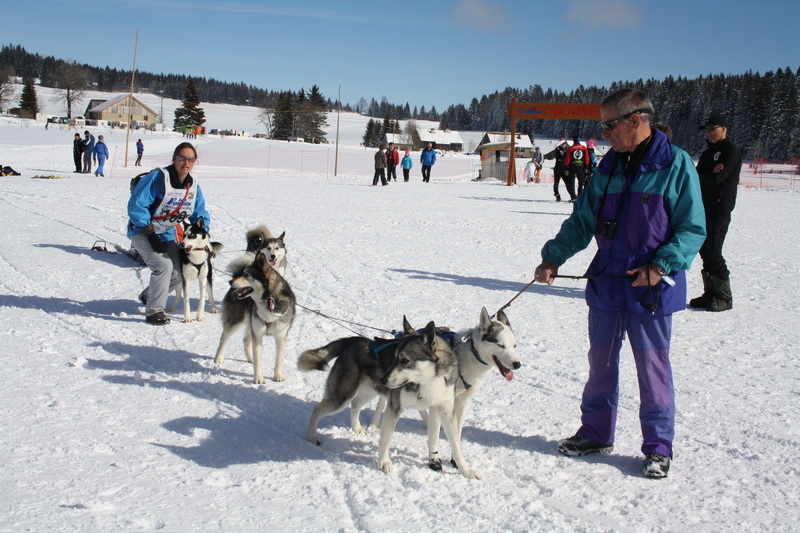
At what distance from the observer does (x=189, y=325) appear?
19.5 ft

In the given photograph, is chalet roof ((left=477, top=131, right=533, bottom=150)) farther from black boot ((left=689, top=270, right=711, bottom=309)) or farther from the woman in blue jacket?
black boot ((left=689, top=270, right=711, bottom=309))

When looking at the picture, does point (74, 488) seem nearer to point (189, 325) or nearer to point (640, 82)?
point (189, 325)

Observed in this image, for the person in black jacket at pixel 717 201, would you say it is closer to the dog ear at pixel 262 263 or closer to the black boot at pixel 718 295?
the black boot at pixel 718 295

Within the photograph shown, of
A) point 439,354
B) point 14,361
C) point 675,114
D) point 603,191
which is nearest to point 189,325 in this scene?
point 14,361

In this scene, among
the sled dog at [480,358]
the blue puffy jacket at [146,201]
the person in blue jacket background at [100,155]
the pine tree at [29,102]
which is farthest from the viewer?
the pine tree at [29,102]

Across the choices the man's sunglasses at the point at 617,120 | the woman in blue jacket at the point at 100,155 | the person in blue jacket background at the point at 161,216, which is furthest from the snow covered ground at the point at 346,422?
the woman in blue jacket at the point at 100,155

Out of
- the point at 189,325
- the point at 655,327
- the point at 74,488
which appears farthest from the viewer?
the point at 189,325

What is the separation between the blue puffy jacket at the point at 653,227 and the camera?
9.91 ft

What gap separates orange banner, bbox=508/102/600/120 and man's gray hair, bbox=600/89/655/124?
22.9 m

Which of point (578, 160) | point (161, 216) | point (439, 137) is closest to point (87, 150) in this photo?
point (578, 160)

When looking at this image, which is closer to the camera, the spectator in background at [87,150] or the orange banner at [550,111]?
the spectator in background at [87,150]

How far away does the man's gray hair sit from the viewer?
3074 mm

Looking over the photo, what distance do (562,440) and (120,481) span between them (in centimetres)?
246

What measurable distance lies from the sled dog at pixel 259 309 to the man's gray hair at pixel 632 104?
2.83 meters
